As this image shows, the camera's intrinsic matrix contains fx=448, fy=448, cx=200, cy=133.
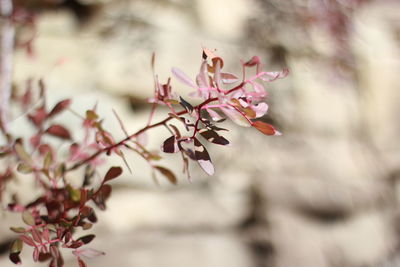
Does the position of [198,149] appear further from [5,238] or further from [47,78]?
[47,78]

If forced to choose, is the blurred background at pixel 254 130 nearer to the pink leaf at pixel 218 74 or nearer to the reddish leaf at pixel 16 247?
the reddish leaf at pixel 16 247

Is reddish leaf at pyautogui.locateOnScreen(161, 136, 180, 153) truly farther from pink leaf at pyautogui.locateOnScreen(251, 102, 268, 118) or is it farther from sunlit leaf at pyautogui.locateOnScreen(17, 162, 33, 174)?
sunlit leaf at pyautogui.locateOnScreen(17, 162, 33, 174)

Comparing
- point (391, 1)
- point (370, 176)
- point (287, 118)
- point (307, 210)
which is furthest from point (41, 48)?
point (391, 1)

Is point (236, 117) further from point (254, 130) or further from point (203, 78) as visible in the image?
point (254, 130)

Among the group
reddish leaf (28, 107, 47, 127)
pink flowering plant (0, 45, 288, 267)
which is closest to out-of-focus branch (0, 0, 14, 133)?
reddish leaf (28, 107, 47, 127)

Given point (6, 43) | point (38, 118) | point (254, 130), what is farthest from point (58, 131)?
point (254, 130)

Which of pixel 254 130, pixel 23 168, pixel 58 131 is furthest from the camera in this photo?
pixel 254 130

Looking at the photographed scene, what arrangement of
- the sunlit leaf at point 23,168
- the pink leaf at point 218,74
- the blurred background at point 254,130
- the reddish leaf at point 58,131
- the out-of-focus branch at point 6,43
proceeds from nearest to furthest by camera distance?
the pink leaf at point 218,74 → the sunlit leaf at point 23,168 → the reddish leaf at point 58,131 → the out-of-focus branch at point 6,43 → the blurred background at point 254,130

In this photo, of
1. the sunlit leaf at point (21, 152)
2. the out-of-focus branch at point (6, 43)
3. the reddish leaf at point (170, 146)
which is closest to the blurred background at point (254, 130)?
the out-of-focus branch at point (6, 43)
